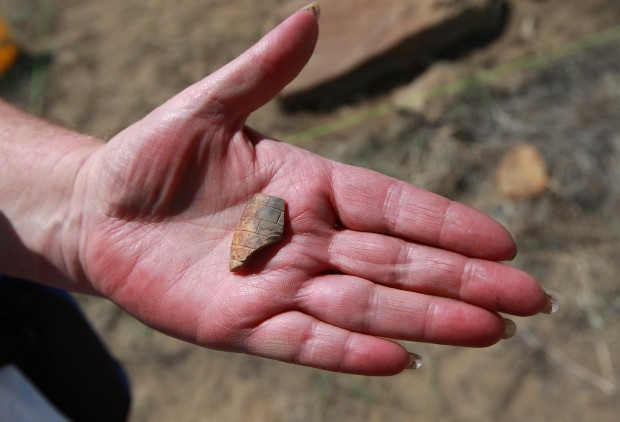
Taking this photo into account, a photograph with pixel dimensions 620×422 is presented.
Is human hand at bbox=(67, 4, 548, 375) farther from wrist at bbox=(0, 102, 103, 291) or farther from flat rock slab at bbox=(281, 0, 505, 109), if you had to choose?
flat rock slab at bbox=(281, 0, 505, 109)

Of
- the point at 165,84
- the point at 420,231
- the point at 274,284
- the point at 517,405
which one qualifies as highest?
the point at 420,231

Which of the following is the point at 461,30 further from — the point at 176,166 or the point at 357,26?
the point at 176,166

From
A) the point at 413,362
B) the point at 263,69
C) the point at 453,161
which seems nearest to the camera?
the point at 413,362

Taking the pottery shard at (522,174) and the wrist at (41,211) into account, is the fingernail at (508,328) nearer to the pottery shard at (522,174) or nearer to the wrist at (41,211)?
the wrist at (41,211)

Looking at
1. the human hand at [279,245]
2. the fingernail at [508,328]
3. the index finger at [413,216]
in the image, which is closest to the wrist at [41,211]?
the human hand at [279,245]

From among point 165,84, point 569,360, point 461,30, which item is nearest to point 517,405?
point 569,360

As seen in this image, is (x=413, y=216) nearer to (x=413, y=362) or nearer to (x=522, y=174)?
(x=413, y=362)

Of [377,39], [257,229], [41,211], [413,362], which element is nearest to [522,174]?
[377,39]
